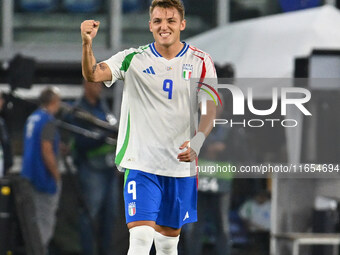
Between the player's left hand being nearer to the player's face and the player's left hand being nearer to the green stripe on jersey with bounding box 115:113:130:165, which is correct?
the green stripe on jersey with bounding box 115:113:130:165

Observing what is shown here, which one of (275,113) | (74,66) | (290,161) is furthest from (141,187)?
(74,66)

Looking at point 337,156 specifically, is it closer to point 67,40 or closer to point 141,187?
point 141,187

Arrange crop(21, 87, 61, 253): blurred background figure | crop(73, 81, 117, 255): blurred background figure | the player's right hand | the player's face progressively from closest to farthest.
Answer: the player's right hand → the player's face → crop(21, 87, 61, 253): blurred background figure → crop(73, 81, 117, 255): blurred background figure

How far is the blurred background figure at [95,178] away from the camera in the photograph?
1066 centimetres

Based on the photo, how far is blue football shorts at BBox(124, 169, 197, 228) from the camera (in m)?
6.61

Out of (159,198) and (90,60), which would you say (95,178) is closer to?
(159,198)

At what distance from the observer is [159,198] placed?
6680mm

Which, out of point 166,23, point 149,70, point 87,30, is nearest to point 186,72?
point 149,70

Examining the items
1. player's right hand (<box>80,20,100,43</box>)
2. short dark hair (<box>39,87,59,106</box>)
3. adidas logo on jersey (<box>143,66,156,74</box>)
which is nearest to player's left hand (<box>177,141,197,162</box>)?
adidas logo on jersey (<box>143,66,156,74</box>)

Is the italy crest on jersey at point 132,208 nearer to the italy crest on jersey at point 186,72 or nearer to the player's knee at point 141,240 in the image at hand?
the player's knee at point 141,240

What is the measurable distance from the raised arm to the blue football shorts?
0.63m

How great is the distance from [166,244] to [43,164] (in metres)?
3.78


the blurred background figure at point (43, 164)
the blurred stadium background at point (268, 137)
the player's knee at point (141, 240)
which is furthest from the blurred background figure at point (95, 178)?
the player's knee at point (141, 240)

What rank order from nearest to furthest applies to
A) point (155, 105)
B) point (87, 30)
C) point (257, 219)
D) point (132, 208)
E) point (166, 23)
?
point (87, 30)
point (166, 23)
point (155, 105)
point (132, 208)
point (257, 219)
